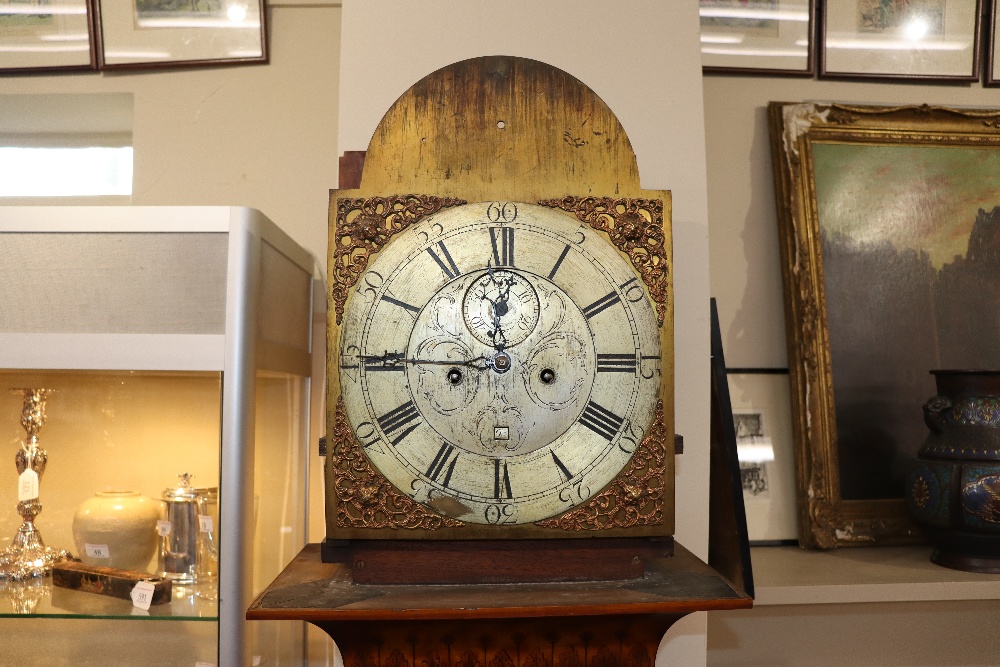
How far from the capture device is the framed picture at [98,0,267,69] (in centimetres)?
203

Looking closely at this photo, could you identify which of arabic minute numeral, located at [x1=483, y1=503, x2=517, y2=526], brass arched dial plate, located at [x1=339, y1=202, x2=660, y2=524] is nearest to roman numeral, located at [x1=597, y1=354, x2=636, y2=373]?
brass arched dial plate, located at [x1=339, y1=202, x2=660, y2=524]

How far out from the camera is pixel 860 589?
1.68 m

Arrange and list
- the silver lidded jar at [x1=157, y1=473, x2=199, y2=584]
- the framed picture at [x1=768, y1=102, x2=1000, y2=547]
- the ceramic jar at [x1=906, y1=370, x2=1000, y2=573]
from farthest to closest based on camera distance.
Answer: the framed picture at [x1=768, y1=102, x2=1000, y2=547]
the ceramic jar at [x1=906, y1=370, x2=1000, y2=573]
the silver lidded jar at [x1=157, y1=473, x2=199, y2=584]

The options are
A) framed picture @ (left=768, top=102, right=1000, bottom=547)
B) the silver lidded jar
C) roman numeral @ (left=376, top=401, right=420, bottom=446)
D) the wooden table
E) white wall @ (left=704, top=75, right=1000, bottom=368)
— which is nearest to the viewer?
the wooden table

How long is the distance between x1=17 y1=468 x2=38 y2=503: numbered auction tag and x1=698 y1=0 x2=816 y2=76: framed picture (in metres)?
1.82

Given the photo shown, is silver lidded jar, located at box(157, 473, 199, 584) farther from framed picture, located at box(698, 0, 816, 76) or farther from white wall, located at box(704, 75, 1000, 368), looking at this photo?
framed picture, located at box(698, 0, 816, 76)

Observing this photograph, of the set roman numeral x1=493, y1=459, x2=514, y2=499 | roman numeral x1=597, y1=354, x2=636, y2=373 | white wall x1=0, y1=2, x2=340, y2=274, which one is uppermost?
white wall x1=0, y1=2, x2=340, y2=274

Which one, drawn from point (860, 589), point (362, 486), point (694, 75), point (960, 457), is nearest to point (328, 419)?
point (362, 486)

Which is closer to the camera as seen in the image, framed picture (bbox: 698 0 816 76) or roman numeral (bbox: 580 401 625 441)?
roman numeral (bbox: 580 401 625 441)

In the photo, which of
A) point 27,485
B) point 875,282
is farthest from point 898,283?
point 27,485

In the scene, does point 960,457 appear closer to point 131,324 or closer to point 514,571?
point 514,571

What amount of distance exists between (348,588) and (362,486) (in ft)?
0.47

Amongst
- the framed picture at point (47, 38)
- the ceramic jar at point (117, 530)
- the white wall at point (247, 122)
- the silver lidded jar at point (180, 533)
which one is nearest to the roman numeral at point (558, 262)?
the silver lidded jar at point (180, 533)

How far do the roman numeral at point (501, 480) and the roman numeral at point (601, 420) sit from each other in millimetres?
134
